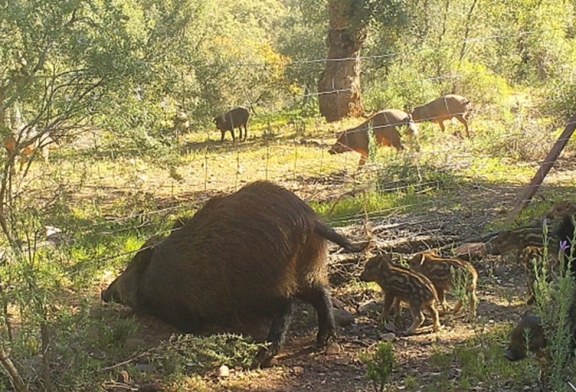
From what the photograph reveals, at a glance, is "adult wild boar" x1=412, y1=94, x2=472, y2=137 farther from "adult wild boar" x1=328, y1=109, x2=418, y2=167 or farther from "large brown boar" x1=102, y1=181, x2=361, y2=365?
"large brown boar" x1=102, y1=181, x2=361, y2=365

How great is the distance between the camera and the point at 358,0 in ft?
50.7

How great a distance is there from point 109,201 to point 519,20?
12.2m

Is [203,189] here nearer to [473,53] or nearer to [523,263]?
[523,263]

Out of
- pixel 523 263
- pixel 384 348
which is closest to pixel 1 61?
pixel 384 348

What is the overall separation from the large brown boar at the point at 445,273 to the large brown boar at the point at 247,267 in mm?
665

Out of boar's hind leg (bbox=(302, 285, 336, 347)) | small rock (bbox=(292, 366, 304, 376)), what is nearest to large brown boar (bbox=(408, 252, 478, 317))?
boar's hind leg (bbox=(302, 285, 336, 347))

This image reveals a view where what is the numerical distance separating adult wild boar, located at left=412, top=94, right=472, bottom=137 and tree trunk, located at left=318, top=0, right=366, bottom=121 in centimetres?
269

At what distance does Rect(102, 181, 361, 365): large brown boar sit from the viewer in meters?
5.21

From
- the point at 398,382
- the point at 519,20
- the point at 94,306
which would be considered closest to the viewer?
the point at 398,382

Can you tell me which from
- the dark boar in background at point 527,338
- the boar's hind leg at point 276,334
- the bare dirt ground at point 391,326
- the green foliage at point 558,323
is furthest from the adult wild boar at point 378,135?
the green foliage at point 558,323

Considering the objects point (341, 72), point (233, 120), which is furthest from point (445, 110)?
point (233, 120)

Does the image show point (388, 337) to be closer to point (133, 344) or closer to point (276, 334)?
point (276, 334)

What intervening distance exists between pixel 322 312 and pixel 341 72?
490 inches

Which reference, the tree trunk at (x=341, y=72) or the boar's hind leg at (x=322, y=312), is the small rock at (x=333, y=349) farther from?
the tree trunk at (x=341, y=72)
